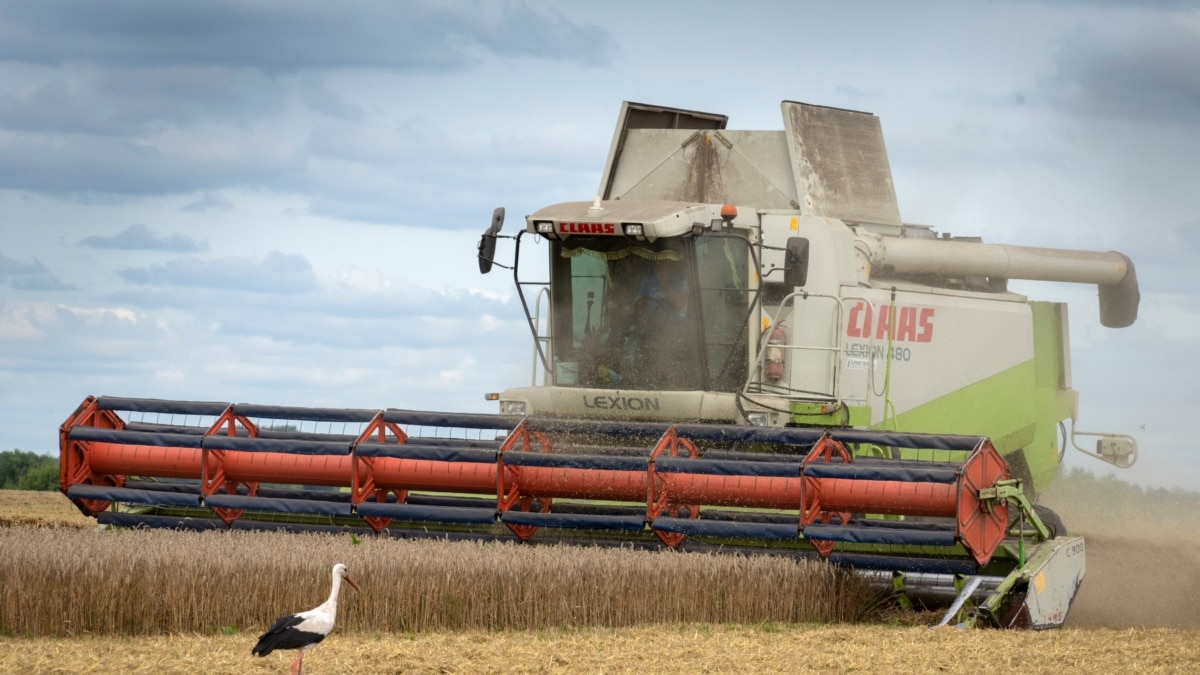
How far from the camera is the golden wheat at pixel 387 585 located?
700 cm

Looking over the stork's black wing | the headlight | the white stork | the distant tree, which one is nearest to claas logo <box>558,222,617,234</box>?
the headlight

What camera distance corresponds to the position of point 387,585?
23.9ft

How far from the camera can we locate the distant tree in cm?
2269

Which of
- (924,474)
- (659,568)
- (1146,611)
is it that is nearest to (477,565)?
(659,568)

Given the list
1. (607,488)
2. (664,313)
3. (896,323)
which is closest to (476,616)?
(607,488)

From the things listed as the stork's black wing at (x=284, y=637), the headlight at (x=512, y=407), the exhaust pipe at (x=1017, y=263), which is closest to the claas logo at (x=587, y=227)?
the headlight at (x=512, y=407)

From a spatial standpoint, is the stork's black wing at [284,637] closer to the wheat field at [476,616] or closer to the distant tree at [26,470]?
the wheat field at [476,616]

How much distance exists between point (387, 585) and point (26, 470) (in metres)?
18.9

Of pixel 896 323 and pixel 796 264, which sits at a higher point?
pixel 796 264

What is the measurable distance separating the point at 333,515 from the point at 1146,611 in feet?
18.7

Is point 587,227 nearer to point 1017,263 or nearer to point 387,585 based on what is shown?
point 387,585

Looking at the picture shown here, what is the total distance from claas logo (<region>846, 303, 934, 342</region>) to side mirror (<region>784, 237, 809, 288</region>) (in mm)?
833

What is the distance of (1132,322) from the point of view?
39.5 feet

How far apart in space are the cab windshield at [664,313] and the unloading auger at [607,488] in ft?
1.59
